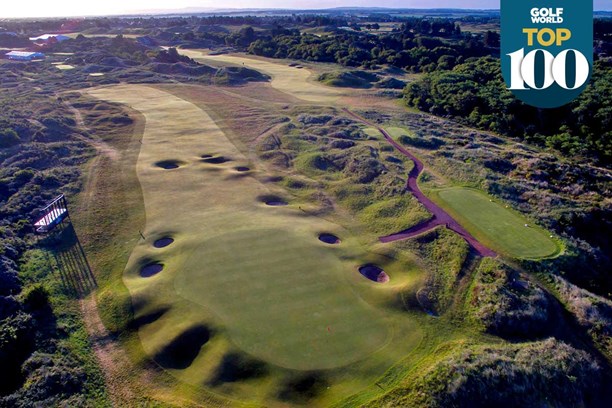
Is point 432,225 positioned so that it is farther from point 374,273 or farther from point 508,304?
point 508,304

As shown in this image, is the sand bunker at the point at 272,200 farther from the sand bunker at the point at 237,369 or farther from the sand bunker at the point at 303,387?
the sand bunker at the point at 303,387

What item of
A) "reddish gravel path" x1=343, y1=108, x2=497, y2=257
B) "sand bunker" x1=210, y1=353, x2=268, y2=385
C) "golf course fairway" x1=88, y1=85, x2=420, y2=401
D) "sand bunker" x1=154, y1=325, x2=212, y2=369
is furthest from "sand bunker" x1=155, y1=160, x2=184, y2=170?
"sand bunker" x1=210, y1=353, x2=268, y2=385

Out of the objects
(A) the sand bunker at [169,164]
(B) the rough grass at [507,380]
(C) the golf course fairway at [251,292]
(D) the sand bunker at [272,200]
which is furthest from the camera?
(A) the sand bunker at [169,164]

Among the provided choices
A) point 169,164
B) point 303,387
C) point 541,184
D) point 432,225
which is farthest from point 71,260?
point 541,184

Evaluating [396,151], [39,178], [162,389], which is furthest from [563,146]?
[39,178]

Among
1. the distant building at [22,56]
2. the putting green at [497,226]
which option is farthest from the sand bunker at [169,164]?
the distant building at [22,56]

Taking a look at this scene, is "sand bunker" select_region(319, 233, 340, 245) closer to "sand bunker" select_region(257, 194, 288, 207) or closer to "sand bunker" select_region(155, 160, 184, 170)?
"sand bunker" select_region(257, 194, 288, 207)
